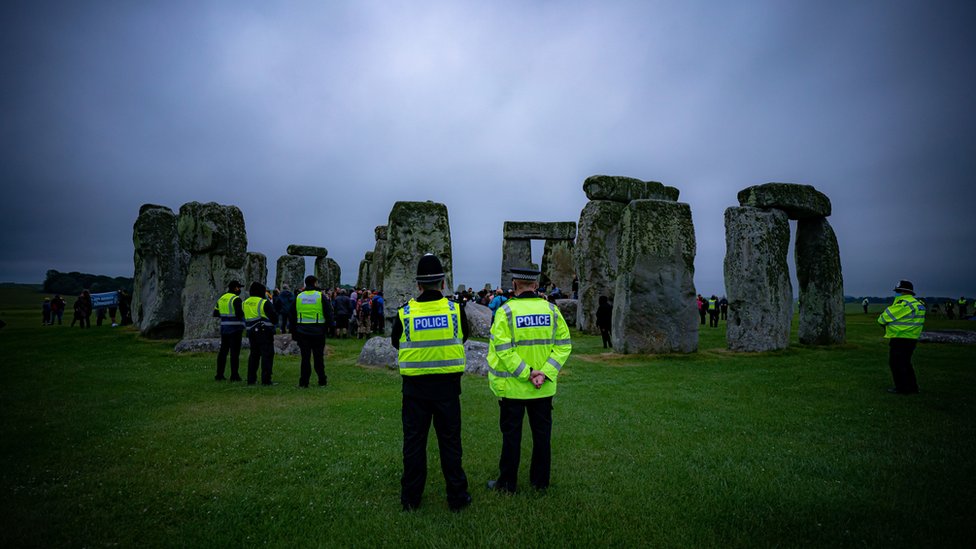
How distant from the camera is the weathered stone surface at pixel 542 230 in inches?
1107

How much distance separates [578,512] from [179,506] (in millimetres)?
3324

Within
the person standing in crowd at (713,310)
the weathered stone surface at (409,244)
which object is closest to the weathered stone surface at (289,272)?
the weathered stone surface at (409,244)

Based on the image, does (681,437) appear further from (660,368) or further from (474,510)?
(660,368)

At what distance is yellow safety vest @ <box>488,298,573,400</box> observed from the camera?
4324mm

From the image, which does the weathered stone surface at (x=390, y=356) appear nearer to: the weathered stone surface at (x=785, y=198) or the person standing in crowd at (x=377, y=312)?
the person standing in crowd at (x=377, y=312)

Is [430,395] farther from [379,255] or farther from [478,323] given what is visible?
[379,255]

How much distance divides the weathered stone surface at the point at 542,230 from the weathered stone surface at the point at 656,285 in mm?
15090

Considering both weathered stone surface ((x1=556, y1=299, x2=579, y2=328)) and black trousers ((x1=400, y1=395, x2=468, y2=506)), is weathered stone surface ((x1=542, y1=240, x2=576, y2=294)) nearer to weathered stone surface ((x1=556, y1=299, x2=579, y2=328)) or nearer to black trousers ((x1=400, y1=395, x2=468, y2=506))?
weathered stone surface ((x1=556, y1=299, x2=579, y2=328))

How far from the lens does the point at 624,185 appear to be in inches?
791

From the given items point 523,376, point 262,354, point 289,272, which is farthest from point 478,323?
point 289,272

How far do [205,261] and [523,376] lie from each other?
14013mm

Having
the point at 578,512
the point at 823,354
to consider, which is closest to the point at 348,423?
the point at 578,512

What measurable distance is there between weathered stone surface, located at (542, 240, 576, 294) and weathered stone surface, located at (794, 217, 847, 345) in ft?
46.3

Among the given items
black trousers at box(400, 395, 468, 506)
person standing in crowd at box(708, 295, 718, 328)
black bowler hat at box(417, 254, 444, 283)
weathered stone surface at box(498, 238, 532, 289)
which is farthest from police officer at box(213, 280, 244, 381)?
person standing in crowd at box(708, 295, 718, 328)
